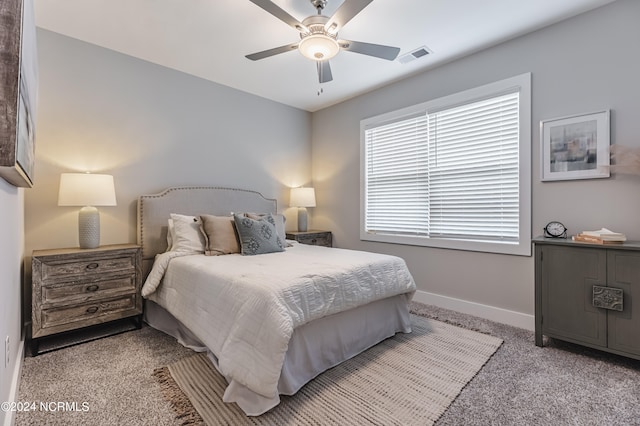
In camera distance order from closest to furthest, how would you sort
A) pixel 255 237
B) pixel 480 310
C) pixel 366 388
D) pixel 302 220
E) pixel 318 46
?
pixel 366 388
pixel 318 46
pixel 255 237
pixel 480 310
pixel 302 220

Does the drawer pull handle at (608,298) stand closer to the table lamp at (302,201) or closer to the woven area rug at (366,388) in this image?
the woven area rug at (366,388)

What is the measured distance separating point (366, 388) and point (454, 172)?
2.41m

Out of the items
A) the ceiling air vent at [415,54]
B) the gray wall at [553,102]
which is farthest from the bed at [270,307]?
the ceiling air vent at [415,54]

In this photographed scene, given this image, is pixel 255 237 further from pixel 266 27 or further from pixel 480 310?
pixel 480 310

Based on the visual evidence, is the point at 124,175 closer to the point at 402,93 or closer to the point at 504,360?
the point at 402,93

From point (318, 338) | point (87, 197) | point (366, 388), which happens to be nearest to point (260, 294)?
point (318, 338)

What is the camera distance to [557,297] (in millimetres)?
2350

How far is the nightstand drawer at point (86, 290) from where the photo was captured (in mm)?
2381

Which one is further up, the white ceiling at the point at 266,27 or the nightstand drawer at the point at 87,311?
the white ceiling at the point at 266,27

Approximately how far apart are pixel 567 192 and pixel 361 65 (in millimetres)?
2343

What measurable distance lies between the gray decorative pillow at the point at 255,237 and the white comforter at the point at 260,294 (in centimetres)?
12

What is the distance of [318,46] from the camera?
2217 mm

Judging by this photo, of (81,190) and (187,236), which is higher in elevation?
(81,190)

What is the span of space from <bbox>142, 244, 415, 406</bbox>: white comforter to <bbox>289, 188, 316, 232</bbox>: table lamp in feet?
5.30
